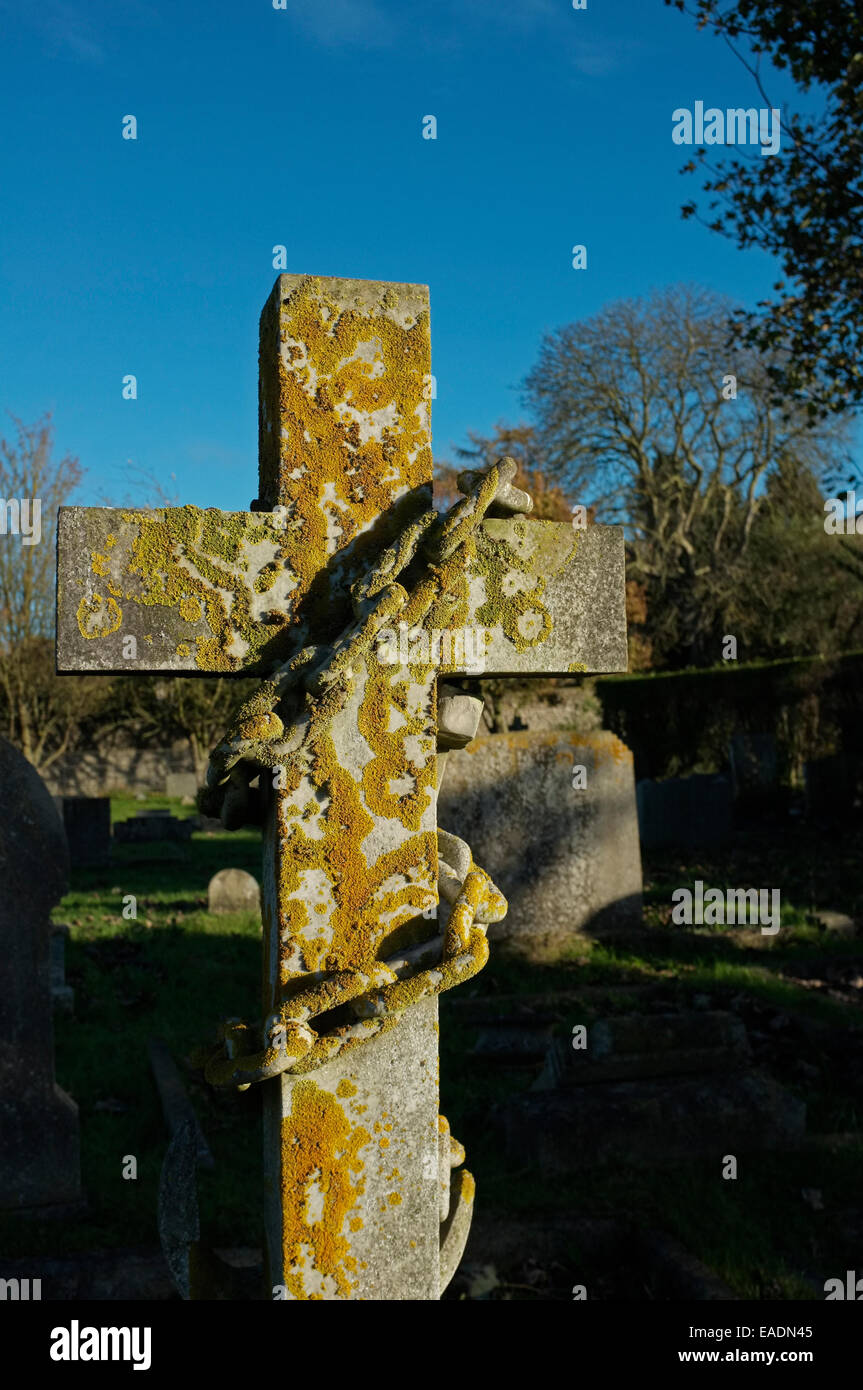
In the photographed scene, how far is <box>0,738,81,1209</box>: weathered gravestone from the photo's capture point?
4.82m

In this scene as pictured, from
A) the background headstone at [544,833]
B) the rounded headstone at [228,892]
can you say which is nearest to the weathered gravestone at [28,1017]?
the background headstone at [544,833]

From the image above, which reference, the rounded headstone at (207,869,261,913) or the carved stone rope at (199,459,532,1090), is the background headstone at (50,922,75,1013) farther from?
the carved stone rope at (199,459,532,1090)

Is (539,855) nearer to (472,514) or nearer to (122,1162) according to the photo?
(122,1162)

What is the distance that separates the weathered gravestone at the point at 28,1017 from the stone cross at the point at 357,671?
9.18ft

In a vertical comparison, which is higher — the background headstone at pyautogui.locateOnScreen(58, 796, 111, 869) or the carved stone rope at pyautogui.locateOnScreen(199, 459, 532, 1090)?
Answer: the carved stone rope at pyautogui.locateOnScreen(199, 459, 532, 1090)

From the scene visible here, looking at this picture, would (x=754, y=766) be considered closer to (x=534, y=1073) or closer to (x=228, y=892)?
(x=228, y=892)

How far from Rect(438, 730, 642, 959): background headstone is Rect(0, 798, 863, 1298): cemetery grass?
0.40 metres

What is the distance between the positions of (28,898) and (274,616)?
10.0ft

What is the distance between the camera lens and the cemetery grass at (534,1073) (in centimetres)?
421

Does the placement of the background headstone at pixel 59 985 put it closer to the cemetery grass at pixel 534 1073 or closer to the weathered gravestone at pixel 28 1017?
the cemetery grass at pixel 534 1073

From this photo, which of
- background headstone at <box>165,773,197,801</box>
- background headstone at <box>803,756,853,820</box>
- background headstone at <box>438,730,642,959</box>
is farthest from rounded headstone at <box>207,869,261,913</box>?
background headstone at <box>165,773,197,801</box>

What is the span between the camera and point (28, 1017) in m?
4.89

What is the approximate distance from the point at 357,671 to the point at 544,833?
7.24 m
